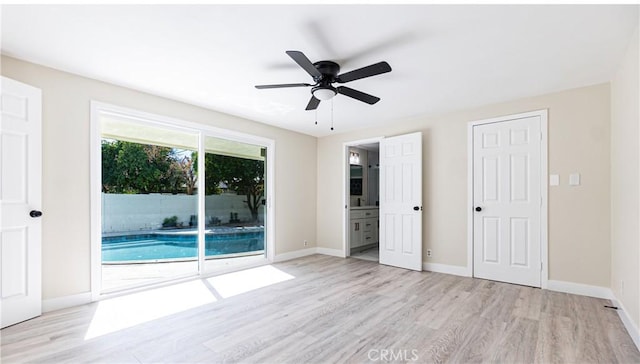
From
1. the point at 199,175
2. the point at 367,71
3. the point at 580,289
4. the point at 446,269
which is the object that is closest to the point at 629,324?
the point at 580,289

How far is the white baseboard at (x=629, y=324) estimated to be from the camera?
2.33 metres

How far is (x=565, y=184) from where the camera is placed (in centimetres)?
365

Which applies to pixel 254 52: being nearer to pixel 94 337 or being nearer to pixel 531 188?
pixel 94 337

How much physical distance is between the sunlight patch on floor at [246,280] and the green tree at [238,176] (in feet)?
3.52

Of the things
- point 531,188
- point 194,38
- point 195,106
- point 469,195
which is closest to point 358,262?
point 469,195

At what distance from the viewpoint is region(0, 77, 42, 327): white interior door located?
2.64 m

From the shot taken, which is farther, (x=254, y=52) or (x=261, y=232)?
(x=261, y=232)

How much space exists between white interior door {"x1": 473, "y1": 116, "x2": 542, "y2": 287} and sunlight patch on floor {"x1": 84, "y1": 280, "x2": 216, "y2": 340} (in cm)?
376

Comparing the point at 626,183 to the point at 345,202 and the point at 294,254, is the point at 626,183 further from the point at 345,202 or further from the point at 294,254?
the point at 294,254

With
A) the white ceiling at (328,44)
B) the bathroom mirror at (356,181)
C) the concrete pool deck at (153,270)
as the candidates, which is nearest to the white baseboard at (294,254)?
the concrete pool deck at (153,270)

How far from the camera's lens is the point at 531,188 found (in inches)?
153

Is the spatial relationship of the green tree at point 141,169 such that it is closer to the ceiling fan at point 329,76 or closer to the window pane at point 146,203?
the window pane at point 146,203

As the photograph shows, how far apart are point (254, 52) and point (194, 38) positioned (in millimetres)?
511

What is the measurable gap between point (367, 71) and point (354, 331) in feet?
7.49
